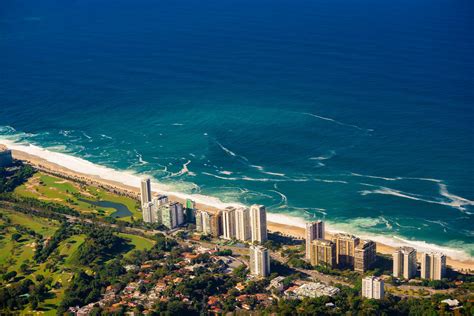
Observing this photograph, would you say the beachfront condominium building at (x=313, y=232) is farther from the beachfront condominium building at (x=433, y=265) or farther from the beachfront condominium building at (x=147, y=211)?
the beachfront condominium building at (x=147, y=211)

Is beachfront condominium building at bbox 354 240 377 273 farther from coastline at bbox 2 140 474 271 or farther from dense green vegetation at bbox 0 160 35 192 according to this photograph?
dense green vegetation at bbox 0 160 35 192

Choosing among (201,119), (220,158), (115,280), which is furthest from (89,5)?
(115,280)

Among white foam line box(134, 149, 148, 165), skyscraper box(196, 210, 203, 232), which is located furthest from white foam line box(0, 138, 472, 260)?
skyscraper box(196, 210, 203, 232)

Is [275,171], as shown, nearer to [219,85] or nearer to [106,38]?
[219,85]

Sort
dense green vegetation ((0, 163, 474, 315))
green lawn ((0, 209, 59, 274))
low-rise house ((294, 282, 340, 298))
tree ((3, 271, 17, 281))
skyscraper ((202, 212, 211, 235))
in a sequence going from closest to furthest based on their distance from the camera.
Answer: dense green vegetation ((0, 163, 474, 315)) → low-rise house ((294, 282, 340, 298)) → tree ((3, 271, 17, 281)) → green lawn ((0, 209, 59, 274)) → skyscraper ((202, 212, 211, 235))

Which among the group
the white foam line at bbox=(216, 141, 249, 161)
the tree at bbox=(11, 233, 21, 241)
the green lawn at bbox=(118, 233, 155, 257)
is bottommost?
the green lawn at bbox=(118, 233, 155, 257)


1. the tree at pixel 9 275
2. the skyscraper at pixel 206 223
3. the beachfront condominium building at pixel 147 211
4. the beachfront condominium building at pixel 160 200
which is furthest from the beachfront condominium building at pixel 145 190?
the tree at pixel 9 275

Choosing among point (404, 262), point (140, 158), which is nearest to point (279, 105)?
point (140, 158)

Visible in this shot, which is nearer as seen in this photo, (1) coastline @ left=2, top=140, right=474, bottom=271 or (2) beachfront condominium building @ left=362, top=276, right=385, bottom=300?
(2) beachfront condominium building @ left=362, top=276, right=385, bottom=300
